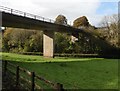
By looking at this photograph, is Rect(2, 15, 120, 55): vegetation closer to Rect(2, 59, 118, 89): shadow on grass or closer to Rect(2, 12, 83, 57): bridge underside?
Rect(2, 12, 83, 57): bridge underside

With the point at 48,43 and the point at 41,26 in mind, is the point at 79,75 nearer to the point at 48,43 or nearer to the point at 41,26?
the point at 41,26

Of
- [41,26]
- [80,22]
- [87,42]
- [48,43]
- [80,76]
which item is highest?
[80,22]

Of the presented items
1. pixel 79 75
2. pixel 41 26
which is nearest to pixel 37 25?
pixel 41 26

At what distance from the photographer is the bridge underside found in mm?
39219

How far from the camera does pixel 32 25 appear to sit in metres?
45.4

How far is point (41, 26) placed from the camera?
155 feet

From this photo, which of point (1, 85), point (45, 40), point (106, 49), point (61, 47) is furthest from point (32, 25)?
point (1, 85)

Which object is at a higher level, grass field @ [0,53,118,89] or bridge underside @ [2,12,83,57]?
bridge underside @ [2,12,83,57]

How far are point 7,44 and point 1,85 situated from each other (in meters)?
59.6

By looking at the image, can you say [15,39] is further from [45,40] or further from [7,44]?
[45,40]

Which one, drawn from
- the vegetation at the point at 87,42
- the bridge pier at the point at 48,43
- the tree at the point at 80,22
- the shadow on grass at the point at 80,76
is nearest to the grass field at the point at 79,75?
the shadow on grass at the point at 80,76

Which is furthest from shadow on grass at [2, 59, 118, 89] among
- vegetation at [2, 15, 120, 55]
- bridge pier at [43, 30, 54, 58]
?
vegetation at [2, 15, 120, 55]

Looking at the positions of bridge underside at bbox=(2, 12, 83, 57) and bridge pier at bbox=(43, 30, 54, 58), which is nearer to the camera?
bridge underside at bbox=(2, 12, 83, 57)

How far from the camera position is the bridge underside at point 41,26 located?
3922 cm
